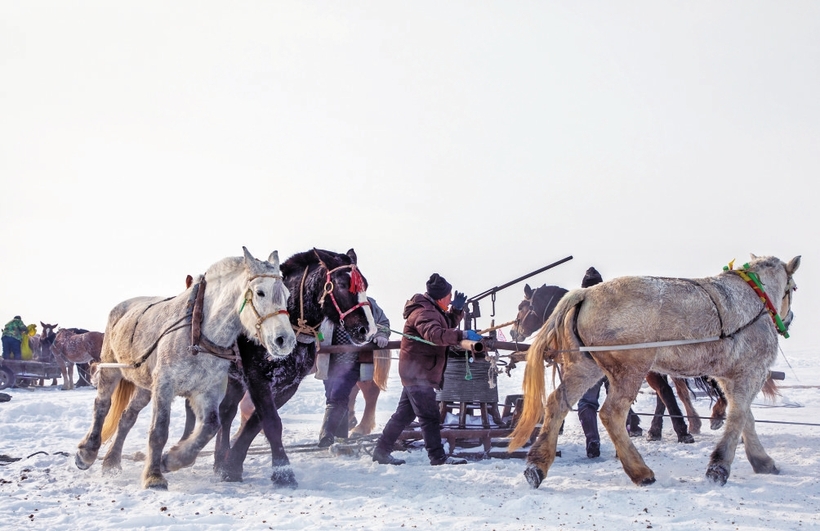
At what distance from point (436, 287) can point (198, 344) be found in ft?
8.28

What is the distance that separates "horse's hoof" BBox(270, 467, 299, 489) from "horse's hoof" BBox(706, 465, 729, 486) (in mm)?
3421

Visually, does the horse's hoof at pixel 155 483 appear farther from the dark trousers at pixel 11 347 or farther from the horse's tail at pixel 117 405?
the dark trousers at pixel 11 347

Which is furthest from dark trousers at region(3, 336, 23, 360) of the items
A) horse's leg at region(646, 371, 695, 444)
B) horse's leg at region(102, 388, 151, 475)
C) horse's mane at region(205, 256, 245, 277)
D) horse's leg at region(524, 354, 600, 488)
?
horse's leg at region(524, 354, 600, 488)

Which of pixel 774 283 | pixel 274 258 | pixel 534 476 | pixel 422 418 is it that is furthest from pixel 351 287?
pixel 774 283

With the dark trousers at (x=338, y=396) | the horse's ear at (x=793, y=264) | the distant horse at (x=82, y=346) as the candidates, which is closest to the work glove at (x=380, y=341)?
the dark trousers at (x=338, y=396)

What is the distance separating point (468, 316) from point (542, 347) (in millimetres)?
3171

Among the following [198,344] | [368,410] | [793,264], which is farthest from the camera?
[368,410]

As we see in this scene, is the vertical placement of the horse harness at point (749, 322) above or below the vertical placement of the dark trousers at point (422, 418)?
above

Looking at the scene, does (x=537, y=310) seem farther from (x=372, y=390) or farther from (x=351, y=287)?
(x=351, y=287)

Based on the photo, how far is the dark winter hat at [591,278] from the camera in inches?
344

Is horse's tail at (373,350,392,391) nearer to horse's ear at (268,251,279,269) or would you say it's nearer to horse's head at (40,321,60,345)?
horse's ear at (268,251,279,269)

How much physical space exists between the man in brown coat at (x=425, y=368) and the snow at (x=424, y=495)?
296 mm

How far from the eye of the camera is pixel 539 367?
6184 mm

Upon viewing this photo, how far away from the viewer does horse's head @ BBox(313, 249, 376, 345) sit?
6148mm
